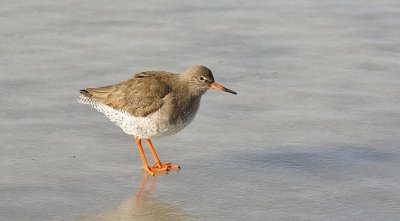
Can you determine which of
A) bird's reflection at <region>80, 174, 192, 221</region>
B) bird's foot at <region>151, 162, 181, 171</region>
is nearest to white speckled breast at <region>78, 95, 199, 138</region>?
bird's foot at <region>151, 162, 181, 171</region>

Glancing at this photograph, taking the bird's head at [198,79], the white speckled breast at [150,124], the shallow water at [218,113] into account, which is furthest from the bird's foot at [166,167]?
the bird's head at [198,79]

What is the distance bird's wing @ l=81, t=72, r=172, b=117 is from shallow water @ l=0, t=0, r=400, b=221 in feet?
1.34

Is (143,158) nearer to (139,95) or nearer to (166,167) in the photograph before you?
(166,167)

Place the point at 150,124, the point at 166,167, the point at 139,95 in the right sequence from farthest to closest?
the point at 139,95
the point at 150,124
the point at 166,167

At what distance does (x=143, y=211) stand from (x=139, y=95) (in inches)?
68.8

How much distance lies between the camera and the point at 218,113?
9664mm

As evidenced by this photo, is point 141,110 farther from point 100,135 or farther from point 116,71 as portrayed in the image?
point 116,71

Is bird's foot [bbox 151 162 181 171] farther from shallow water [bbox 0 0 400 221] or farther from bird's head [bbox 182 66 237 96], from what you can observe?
bird's head [bbox 182 66 237 96]

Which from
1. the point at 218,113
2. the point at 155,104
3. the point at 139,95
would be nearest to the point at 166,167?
the point at 155,104

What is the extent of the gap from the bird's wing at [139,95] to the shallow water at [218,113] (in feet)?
1.34

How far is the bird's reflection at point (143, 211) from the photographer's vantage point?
6867mm

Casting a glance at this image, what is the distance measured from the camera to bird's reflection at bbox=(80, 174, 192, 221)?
22.5ft

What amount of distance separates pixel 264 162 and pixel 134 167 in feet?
3.94

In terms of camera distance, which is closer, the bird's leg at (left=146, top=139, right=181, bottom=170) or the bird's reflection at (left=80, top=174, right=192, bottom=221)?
the bird's reflection at (left=80, top=174, right=192, bottom=221)
